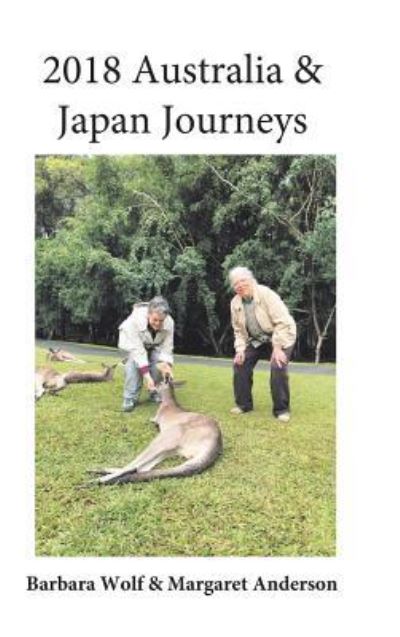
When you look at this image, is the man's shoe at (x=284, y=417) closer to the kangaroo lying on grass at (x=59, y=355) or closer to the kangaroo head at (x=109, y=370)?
the kangaroo head at (x=109, y=370)

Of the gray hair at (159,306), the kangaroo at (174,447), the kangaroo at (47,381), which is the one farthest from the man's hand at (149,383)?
the kangaroo at (47,381)

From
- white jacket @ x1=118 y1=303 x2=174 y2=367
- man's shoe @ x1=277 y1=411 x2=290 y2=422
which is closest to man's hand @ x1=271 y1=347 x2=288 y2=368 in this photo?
man's shoe @ x1=277 y1=411 x2=290 y2=422

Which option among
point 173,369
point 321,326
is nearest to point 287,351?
point 321,326

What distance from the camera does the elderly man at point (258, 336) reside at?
6.25m

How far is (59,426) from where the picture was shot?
20.2ft

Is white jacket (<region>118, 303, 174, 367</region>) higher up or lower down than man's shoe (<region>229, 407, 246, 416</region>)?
higher up

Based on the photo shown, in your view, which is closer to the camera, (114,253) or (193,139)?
(193,139)

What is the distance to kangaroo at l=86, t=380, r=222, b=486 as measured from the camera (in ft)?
18.1

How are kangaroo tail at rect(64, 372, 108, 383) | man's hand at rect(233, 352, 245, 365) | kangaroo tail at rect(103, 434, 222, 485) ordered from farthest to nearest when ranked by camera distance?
kangaroo tail at rect(64, 372, 108, 383)
man's hand at rect(233, 352, 245, 365)
kangaroo tail at rect(103, 434, 222, 485)

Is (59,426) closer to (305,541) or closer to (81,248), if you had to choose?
(81,248)

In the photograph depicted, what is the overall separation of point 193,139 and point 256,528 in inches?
112

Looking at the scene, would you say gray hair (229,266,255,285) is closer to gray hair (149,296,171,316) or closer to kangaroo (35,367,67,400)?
gray hair (149,296,171,316)

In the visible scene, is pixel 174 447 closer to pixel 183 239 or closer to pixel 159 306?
pixel 159 306

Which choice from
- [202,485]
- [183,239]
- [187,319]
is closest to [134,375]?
[187,319]
